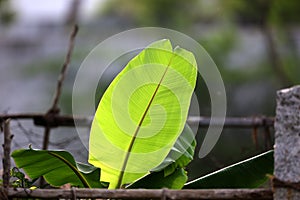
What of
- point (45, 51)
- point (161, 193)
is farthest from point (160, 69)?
point (45, 51)

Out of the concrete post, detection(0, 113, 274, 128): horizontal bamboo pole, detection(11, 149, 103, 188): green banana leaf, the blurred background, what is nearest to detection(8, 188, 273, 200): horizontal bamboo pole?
the concrete post

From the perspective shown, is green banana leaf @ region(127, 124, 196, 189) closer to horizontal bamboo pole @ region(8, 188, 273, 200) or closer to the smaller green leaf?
the smaller green leaf

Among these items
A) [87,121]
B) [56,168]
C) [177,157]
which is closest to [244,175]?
[177,157]

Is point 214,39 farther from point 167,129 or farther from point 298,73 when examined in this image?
point 167,129

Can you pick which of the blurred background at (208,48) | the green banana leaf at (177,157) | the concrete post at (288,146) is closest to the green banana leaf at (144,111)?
the green banana leaf at (177,157)

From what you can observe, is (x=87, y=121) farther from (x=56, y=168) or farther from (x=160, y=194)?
(x=160, y=194)

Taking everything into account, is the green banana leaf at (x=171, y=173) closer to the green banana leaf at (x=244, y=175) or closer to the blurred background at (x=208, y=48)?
the green banana leaf at (x=244, y=175)
